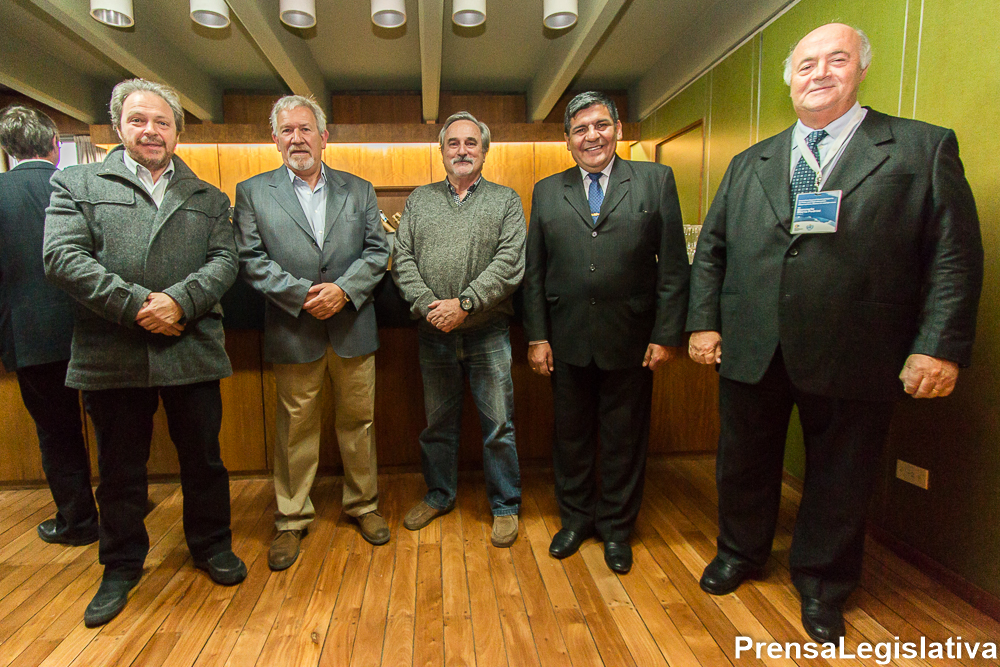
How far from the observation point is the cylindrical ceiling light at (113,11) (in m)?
3.20

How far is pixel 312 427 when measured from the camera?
6.97 ft

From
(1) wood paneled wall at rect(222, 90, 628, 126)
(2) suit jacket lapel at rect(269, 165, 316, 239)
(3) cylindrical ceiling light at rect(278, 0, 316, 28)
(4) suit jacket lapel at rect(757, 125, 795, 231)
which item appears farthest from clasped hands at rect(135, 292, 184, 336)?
(1) wood paneled wall at rect(222, 90, 628, 126)

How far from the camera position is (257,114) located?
6.36m

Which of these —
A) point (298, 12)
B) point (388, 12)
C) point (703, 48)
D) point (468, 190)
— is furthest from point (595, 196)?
point (703, 48)

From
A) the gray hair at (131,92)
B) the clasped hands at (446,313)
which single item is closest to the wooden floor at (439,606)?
the clasped hands at (446,313)

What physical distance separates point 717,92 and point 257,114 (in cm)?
527

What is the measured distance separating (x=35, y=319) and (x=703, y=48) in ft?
16.0

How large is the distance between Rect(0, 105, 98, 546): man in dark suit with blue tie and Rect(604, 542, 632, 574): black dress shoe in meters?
2.24

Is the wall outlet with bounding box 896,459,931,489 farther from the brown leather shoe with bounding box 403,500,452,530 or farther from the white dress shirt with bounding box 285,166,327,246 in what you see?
the white dress shirt with bounding box 285,166,327,246

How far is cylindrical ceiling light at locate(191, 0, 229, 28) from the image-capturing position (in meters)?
3.25

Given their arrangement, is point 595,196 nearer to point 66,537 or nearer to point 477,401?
point 477,401

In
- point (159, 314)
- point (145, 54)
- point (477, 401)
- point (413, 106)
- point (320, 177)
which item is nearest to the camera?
point (159, 314)

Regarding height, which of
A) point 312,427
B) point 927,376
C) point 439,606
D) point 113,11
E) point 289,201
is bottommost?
point 439,606

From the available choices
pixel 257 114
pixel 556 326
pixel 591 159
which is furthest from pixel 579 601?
pixel 257 114
